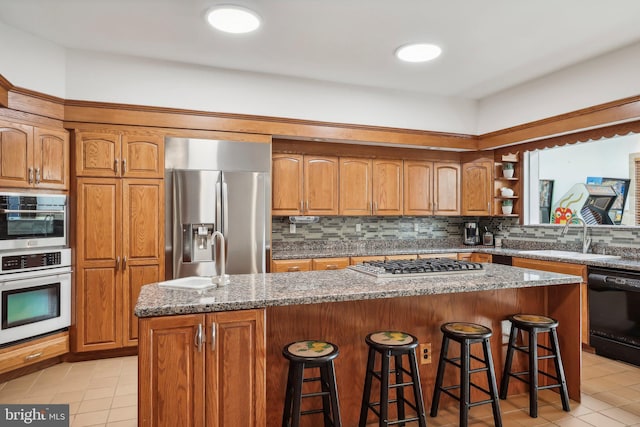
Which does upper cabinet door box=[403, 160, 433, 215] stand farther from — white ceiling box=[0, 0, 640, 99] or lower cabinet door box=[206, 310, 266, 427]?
lower cabinet door box=[206, 310, 266, 427]

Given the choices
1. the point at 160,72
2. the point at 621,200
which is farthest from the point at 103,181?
the point at 621,200

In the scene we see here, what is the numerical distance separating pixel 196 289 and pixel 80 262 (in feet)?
6.72

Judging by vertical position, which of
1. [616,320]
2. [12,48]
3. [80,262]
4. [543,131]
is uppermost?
[12,48]

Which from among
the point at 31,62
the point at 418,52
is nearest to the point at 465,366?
the point at 418,52

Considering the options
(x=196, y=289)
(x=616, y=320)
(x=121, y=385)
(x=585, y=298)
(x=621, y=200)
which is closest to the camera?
(x=196, y=289)

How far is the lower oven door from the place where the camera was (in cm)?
308

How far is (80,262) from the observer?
140 inches

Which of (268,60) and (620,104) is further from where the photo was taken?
(268,60)

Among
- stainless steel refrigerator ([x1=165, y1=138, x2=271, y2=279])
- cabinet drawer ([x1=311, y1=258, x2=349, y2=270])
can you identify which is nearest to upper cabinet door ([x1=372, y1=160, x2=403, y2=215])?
cabinet drawer ([x1=311, y1=258, x2=349, y2=270])

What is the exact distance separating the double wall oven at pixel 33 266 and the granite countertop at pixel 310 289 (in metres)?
1.60

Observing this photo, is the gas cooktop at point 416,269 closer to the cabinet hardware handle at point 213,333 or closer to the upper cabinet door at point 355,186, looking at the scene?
the cabinet hardware handle at point 213,333

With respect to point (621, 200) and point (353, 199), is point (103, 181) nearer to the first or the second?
point (353, 199)

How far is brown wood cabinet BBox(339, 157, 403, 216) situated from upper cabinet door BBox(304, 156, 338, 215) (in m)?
0.10

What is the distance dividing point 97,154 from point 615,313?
15.5ft
